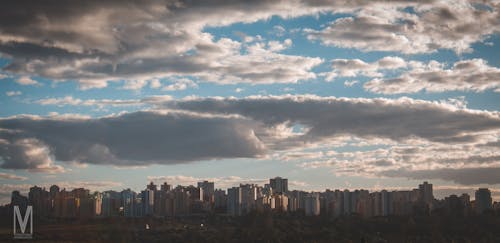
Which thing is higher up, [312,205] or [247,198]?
[247,198]

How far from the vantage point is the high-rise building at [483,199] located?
86.1 metres

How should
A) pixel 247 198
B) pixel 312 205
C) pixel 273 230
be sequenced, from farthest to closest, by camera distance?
pixel 312 205
pixel 247 198
pixel 273 230

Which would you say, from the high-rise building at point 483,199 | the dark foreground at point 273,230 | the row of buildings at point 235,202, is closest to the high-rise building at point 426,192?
the row of buildings at point 235,202

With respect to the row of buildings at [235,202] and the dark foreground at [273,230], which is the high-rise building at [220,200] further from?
the dark foreground at [273,230]

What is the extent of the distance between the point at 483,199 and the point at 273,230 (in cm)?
3666

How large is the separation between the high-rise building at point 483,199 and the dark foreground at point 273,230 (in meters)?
9.36

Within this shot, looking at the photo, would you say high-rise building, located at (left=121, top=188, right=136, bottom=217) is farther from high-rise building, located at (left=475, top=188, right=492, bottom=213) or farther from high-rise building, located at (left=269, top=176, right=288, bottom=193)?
high-rise building, located at (left=475, top=188, right=492, bottom=213)

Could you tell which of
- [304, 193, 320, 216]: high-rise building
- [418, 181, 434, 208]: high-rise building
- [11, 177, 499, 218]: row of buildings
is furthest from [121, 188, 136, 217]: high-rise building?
[418, 181, 434, 208]: high-rise building

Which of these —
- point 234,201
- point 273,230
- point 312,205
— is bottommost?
point 273,230

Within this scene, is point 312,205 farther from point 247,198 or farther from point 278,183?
point 278,183

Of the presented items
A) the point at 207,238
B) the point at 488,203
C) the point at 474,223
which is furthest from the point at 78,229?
the point at 488,203

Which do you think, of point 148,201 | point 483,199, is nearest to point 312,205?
point 483,199

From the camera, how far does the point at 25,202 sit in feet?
258

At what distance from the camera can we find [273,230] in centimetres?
6706
